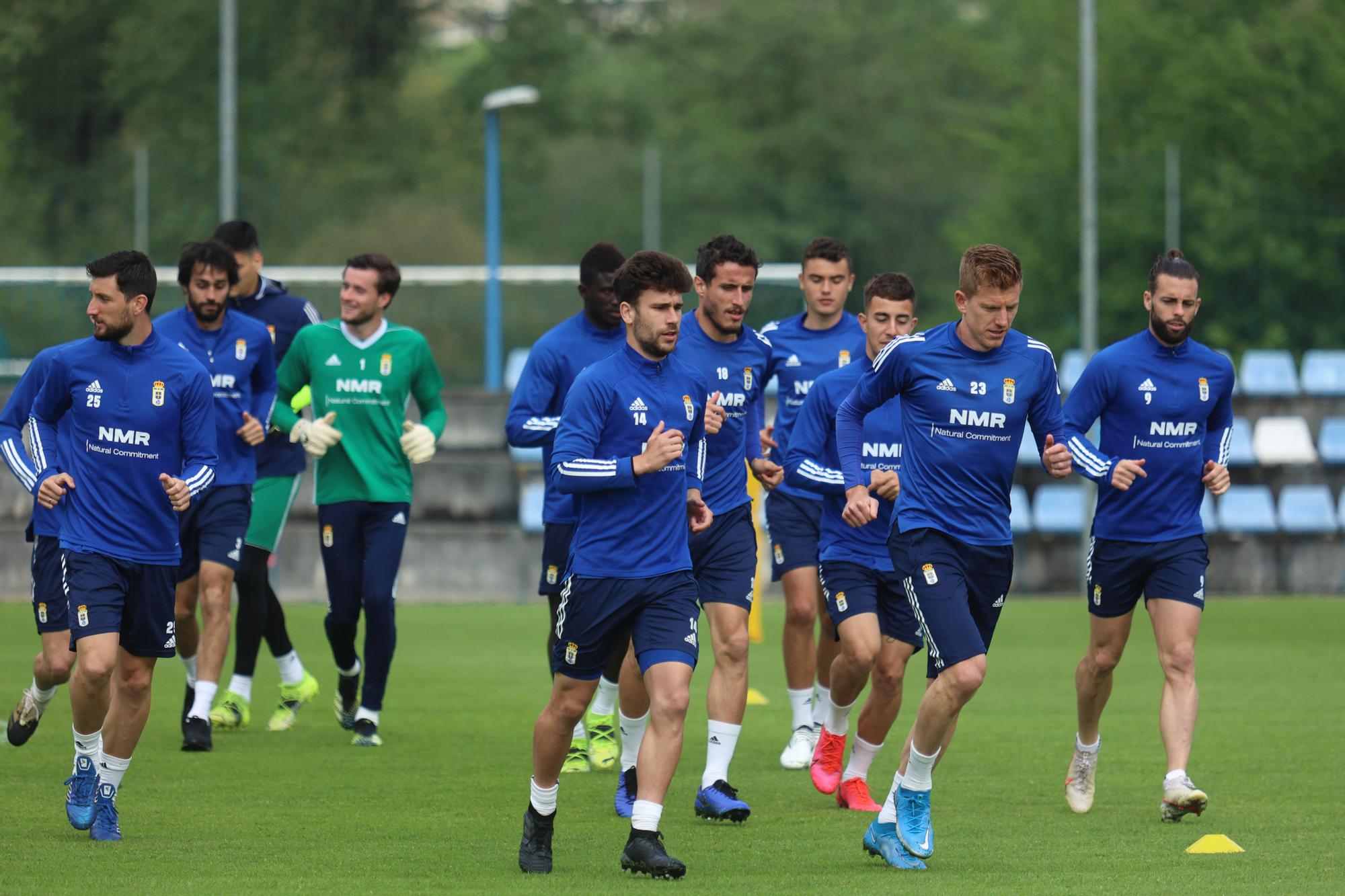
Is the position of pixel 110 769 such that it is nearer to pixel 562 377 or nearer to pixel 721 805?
pixel 721 805

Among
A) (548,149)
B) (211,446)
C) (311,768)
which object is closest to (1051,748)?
(311,768)

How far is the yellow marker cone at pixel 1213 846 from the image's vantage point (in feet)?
22.4

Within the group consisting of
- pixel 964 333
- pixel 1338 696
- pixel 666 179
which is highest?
pixel 666 179

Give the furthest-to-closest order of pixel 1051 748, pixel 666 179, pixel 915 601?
pixel 666 179, pixel 1051 748, pixel 915 601

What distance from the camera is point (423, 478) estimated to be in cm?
1838

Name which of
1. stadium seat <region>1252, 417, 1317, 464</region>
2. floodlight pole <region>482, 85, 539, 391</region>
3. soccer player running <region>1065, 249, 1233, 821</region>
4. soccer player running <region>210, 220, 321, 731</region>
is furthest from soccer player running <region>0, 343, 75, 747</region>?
A: stadium seat <region>1252, 417, 1317, 464</region>

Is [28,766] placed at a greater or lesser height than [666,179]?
lesser

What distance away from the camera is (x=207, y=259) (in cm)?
952

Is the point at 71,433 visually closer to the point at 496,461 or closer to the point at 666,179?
the point at 496,461

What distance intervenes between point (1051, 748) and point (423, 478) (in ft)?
32.9

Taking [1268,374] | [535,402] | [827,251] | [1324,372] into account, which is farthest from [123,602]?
[1324,372]

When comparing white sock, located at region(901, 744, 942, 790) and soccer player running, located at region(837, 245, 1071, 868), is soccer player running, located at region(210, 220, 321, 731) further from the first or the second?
white sock, located at region(901, 744, 942, 790)

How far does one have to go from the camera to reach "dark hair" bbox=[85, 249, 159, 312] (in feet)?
22.7

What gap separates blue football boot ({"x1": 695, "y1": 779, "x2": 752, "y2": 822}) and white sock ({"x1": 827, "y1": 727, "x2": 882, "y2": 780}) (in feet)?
1.64
